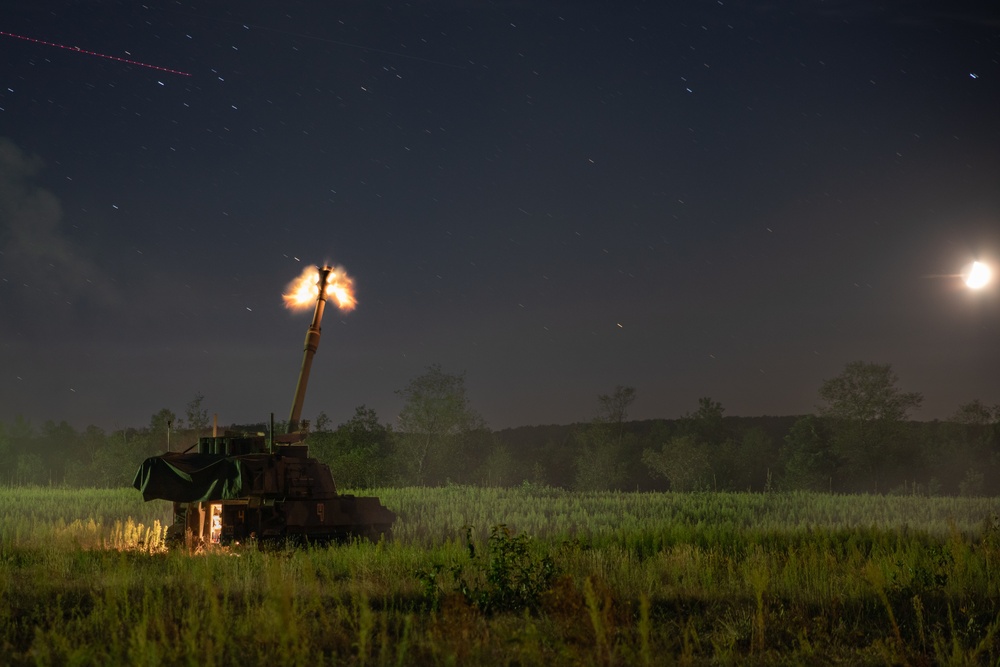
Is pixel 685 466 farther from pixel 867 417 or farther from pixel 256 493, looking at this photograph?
pixel 256 493

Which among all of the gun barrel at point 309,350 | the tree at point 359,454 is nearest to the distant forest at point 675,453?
the tree at point 359,454

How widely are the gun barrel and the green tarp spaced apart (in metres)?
1.83

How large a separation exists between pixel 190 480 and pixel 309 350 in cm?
380

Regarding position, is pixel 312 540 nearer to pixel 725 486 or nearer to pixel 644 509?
pixel 644 509

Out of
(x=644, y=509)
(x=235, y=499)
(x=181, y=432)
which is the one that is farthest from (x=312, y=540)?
(x=181, y=432)

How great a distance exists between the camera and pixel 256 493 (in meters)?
15.5

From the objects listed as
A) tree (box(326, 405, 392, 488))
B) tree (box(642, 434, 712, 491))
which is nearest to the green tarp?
tree (box(326, 405, 392, 488))

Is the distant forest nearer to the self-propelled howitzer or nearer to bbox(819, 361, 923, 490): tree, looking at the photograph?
bbox(819, 361, 923, 490): tree

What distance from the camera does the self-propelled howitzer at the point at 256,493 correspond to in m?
15.4

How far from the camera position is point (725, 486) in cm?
6794

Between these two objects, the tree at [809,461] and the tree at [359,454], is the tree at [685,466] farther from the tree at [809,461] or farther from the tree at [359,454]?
the tree at [359,454]

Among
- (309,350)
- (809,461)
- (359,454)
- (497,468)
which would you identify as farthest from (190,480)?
(809,461)

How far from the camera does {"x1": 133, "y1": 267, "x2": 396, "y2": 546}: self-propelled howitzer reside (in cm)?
1535

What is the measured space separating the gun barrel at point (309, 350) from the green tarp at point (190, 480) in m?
1.83
